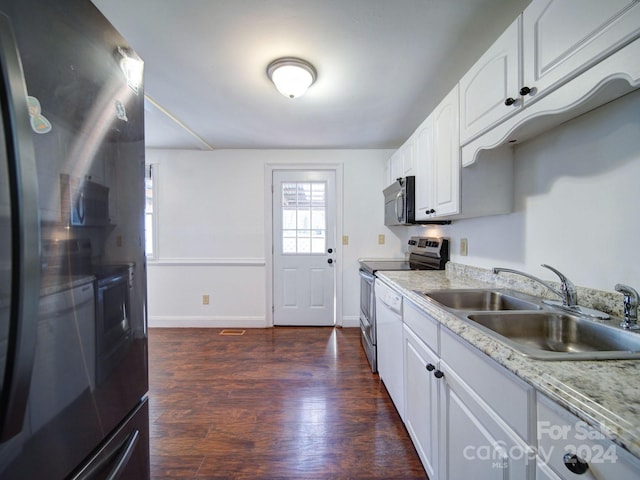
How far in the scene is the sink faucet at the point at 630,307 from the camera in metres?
0.85

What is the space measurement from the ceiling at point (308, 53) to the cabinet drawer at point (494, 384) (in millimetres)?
1546

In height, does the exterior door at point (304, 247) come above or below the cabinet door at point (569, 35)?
below

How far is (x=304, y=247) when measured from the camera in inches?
131

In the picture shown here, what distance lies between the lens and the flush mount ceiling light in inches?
63.7

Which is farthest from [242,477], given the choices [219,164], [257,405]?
[219,164]

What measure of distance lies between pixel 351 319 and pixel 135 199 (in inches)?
115

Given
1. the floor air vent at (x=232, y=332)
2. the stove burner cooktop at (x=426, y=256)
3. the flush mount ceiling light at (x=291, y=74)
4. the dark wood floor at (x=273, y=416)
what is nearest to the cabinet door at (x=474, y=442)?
the dark wood floor at (x=273, y=416)

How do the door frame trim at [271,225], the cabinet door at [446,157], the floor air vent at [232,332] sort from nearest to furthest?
the cabinet door at [446,157] → the floor air vent at [232,332] → the door frame trim at [271,225]

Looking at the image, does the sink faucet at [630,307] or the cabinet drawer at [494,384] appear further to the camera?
the sink faucet at [630,307]

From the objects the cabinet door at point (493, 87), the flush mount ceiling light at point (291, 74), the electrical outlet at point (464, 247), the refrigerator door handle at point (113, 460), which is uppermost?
the flush mount ceiling light at point (291, 74)

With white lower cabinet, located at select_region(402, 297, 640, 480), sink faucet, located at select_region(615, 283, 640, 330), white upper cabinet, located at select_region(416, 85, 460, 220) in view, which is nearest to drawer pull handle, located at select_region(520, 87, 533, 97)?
white upper cabinet, located at select_region(416, 85, 460, 220)

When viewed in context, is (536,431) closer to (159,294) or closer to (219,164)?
(219,164)

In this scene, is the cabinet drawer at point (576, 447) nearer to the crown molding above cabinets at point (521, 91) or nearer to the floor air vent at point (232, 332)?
the crown molding above cabinets at point (521, 91)

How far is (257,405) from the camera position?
1803 millimetres
